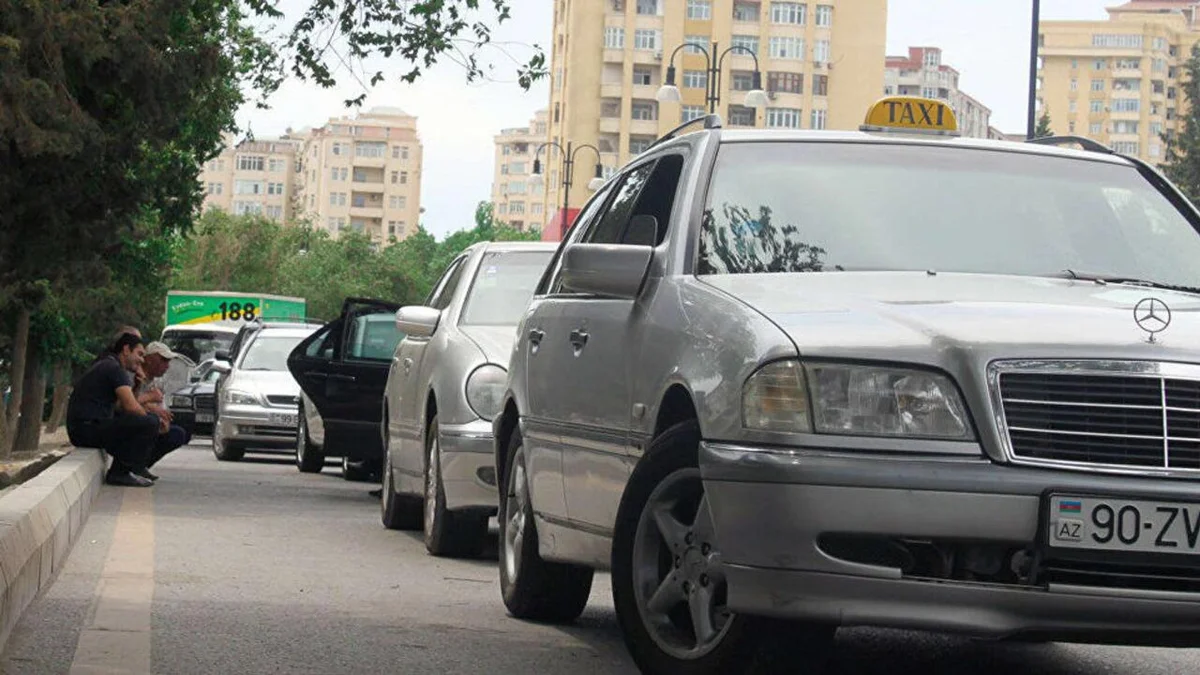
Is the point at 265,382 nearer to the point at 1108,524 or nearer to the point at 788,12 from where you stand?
the point at 1108,524

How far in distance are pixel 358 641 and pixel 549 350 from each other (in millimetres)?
1276

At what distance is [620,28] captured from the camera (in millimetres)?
136000

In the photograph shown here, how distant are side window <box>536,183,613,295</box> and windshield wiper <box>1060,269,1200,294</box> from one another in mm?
2193

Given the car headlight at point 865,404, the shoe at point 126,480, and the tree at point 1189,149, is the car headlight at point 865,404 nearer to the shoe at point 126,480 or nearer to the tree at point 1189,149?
the shoe at point 126,480

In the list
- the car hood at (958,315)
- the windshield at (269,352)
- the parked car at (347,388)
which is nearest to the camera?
the car hood at (958,315)

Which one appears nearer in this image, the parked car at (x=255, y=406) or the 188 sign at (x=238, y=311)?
the parked car at (x=255, y=406)

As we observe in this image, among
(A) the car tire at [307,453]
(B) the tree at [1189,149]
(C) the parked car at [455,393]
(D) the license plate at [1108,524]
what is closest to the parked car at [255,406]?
(A) the car tire at [307,453]

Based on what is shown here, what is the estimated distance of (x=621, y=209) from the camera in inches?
326

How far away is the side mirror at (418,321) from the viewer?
1248 cm

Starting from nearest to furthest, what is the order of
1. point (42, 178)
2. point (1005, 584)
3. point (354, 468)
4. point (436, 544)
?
point (1005, 584) → point (436, 544) → point (42, 178) → point (354, 468)

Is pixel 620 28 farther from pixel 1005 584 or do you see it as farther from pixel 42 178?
pixel 1005 584

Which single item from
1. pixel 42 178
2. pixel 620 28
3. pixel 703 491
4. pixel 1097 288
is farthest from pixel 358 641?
pixel 620 28

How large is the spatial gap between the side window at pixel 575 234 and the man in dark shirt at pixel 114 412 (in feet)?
32.1

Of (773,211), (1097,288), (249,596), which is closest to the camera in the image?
(1097,288)
